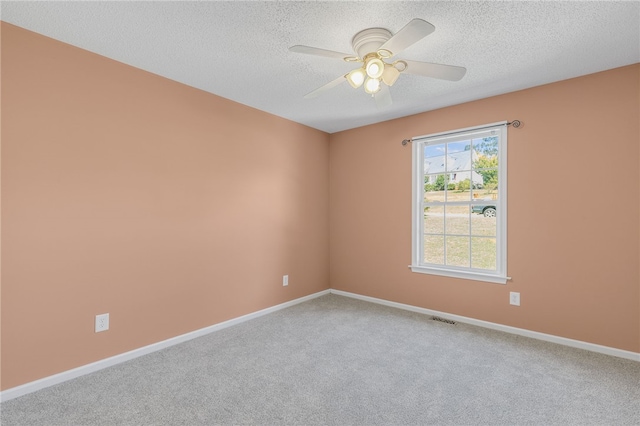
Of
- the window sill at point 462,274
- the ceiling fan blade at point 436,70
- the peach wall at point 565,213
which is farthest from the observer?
the window sill at point 462,274

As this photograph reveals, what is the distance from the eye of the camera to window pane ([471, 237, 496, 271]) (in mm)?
3322

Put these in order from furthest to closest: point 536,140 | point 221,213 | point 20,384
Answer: point 221,213, point 536,140, point 20,384

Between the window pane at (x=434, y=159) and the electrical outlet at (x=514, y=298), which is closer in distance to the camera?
the electrical outlet at (x=514, y=298)

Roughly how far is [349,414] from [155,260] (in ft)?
6.70

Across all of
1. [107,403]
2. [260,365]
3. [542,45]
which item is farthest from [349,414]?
[542,45]

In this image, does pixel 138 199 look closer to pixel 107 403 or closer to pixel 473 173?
pixel 107 403

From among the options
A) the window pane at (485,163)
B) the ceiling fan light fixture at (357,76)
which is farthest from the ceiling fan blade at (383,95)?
the window pane at (485,163)

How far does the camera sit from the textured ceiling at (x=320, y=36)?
1832mm

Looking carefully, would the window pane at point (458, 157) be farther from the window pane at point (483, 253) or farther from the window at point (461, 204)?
the window pane at point (483, 253)

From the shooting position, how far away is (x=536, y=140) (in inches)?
116

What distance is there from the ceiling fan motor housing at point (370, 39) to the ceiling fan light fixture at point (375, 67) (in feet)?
0.43

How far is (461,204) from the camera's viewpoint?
3.53 meters

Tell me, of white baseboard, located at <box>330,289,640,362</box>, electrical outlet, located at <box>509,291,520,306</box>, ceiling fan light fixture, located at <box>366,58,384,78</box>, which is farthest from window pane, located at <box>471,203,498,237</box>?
ceiling fan light fixture, located at <box>366,58,384,78</box>

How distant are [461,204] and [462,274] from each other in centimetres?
80
